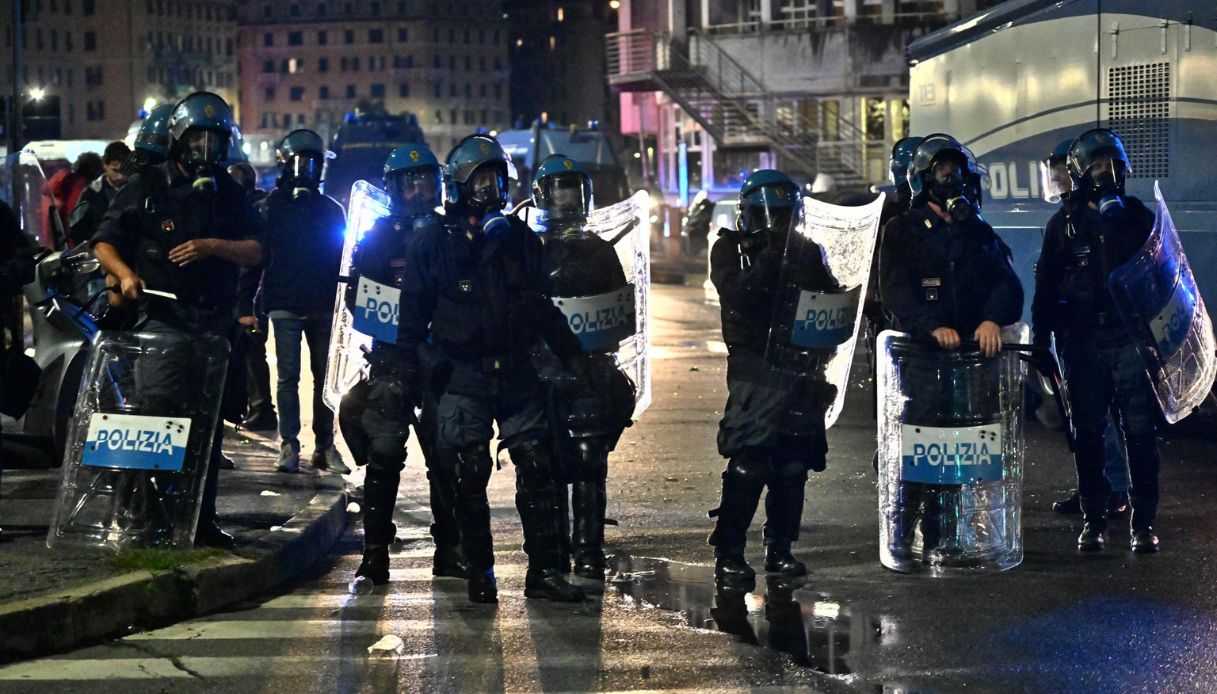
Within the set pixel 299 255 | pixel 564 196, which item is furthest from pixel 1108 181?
pixel 299 255

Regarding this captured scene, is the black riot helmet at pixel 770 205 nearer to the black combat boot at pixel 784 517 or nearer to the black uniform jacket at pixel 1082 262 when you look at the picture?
the black combat boot at pixel 784 517

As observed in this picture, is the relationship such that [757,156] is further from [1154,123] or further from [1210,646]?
[1210,646]

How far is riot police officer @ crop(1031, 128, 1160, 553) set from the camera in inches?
324

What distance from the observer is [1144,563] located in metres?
7.92

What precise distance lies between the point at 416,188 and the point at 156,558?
2.12 metres

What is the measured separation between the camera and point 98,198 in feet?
33.7

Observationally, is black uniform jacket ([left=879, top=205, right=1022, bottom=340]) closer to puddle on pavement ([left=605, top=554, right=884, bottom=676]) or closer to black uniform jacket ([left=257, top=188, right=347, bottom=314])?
puddle on pavement ([left=605, top=554, right=884, bottom=676])

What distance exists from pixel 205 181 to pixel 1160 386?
4.59 meters

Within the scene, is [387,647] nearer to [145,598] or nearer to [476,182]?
[145,598]

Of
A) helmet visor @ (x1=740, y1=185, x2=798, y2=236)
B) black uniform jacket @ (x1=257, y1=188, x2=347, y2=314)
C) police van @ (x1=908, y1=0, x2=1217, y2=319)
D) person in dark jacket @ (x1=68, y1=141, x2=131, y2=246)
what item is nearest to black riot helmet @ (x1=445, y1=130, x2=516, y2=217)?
helmet visor @ (x1=740, y1=185, x2=798, y2=236)

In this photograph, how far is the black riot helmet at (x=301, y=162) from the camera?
10.6 meters

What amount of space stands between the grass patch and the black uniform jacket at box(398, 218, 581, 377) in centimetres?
130

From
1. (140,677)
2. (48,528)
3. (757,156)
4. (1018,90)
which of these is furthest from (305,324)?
(757,156)

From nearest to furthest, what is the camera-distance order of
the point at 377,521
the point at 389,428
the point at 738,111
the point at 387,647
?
1. the point at 387,647
2. the point at 389,428
3. the point at 377,521
4. the point at 738,111
